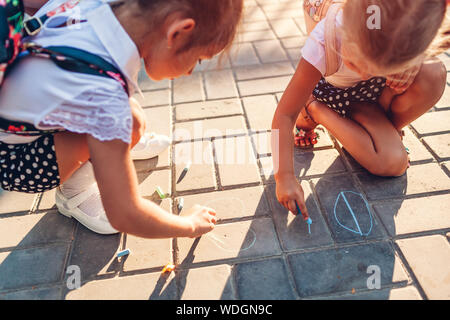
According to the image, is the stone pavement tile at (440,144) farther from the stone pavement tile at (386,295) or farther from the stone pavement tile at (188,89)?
the stone pavement tile at (188,89)

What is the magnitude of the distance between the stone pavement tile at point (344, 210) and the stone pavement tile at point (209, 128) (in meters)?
0.52

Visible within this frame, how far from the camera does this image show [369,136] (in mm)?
1598

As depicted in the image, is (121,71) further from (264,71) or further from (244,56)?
(244,56)

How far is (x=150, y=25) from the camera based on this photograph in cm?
97

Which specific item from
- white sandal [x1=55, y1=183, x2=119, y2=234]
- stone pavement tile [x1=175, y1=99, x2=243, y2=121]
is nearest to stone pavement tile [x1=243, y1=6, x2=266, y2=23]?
stone pavement tile [x1=175, y1=99, x2=243, y2=121]

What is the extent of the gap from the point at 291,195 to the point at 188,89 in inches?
42.5

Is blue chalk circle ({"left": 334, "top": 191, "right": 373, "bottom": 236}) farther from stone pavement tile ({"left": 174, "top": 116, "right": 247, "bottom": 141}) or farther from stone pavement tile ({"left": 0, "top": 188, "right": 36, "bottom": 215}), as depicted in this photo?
stone pavement tile ({"left": 0, "top": 188, "right": 36, "bottom": 215})

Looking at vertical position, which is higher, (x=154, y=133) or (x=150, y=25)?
(x=150, y=25)

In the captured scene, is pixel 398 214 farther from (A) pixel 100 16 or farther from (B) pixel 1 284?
(B) pixel 1 284

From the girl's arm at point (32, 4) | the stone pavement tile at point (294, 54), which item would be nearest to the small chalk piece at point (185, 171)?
the girl's arm at point (32, 4)

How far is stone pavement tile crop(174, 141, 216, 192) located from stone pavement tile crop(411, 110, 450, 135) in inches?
40.4

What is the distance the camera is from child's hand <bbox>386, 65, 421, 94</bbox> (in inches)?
56.4

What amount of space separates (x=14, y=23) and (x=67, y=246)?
0.81 metres

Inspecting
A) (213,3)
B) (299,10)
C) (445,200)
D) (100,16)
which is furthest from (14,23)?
(299,10)
